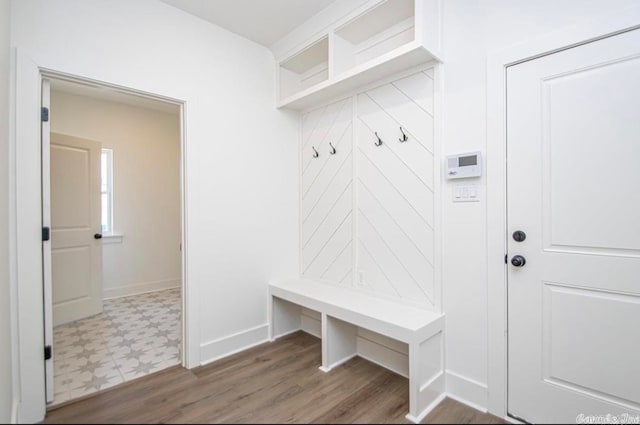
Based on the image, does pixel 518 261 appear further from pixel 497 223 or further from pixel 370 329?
pixel 370 329

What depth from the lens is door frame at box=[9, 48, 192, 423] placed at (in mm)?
1637

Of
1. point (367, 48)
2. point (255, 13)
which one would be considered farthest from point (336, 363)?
point (255, 13)

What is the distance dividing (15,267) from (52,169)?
1.88m

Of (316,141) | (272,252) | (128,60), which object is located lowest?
(272,252)

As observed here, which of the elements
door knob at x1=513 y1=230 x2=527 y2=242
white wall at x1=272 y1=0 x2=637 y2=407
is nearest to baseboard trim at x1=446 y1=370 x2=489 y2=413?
white wall at x1=272 y1=0 x2=637 y2=407

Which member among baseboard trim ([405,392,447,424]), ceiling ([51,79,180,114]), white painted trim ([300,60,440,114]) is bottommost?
baseboard trim ([405,392,447,424])

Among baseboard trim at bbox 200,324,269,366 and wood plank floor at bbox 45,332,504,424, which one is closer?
wood plank floor at bbox 45,332,504,424

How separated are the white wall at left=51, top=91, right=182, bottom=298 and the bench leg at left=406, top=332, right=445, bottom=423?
351 cm

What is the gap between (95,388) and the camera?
6.37ft

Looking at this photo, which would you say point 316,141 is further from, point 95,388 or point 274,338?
point 95,388

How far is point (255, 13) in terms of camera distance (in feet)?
7.57

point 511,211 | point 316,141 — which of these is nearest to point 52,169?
point 316,141

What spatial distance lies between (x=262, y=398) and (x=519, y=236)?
1.69 meters

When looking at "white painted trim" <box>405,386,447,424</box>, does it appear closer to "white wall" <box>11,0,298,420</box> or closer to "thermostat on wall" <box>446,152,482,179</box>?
"thermostat on wall" <box>446,152,482,179</box>
